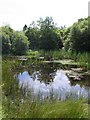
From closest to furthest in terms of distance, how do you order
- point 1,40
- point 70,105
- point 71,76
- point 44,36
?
point 70,105 → point 71,76 → point 1,40 → point 44,36

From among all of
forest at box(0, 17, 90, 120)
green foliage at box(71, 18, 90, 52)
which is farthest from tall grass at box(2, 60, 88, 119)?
green foliage at box(71, 18, 90, 52)

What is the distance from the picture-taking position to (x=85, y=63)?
15430mm

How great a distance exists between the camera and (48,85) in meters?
10.2

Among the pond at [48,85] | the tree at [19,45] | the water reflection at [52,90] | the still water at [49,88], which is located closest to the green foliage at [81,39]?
the tree at [19,45]

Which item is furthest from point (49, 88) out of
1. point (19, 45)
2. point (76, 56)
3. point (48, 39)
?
point (48, 39)

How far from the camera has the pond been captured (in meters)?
6.36

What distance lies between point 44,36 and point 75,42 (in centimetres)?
1071

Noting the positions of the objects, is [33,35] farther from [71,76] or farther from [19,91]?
[19,91]

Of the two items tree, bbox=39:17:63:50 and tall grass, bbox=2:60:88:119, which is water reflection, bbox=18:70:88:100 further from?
tree, bbox=39:17:63:50

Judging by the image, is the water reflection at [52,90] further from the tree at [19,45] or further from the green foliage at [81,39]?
the tree at [19,45]

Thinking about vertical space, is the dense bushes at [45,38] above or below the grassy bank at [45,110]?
above

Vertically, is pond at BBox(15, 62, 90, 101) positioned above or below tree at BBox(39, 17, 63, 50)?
below

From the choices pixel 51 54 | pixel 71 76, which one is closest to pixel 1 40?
pixel 51 54

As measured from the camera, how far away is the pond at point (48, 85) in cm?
636
